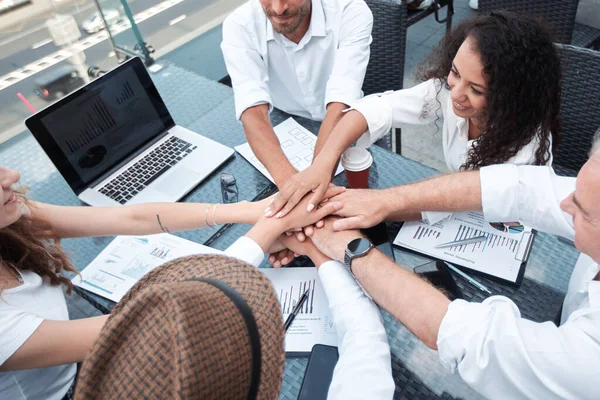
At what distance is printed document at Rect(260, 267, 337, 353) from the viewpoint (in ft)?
3.35

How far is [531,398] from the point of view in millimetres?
839

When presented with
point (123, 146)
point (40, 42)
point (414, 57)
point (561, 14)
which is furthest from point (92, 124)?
point (40, 42)

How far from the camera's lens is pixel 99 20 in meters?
2.57

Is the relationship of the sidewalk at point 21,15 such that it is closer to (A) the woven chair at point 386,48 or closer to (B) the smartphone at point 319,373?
(A) the woven chair at point 386,48

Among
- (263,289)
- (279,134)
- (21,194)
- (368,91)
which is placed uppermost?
(263,289)

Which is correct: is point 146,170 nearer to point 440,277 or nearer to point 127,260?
point 127,260

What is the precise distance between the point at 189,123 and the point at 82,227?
0.60 metres

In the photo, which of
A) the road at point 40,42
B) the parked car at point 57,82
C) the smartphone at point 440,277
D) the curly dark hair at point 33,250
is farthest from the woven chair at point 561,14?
the road at point 40,42

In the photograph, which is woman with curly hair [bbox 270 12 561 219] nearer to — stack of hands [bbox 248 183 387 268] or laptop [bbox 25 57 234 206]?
stack of hands [bbox 248 183 387 268]

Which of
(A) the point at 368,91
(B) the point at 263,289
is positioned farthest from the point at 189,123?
(B) the point at 263,289

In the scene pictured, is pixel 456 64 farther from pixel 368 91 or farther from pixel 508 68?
pixel 368 91

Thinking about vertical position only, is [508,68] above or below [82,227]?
above

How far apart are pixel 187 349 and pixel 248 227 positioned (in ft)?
2.79

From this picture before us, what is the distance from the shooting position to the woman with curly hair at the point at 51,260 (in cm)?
99
